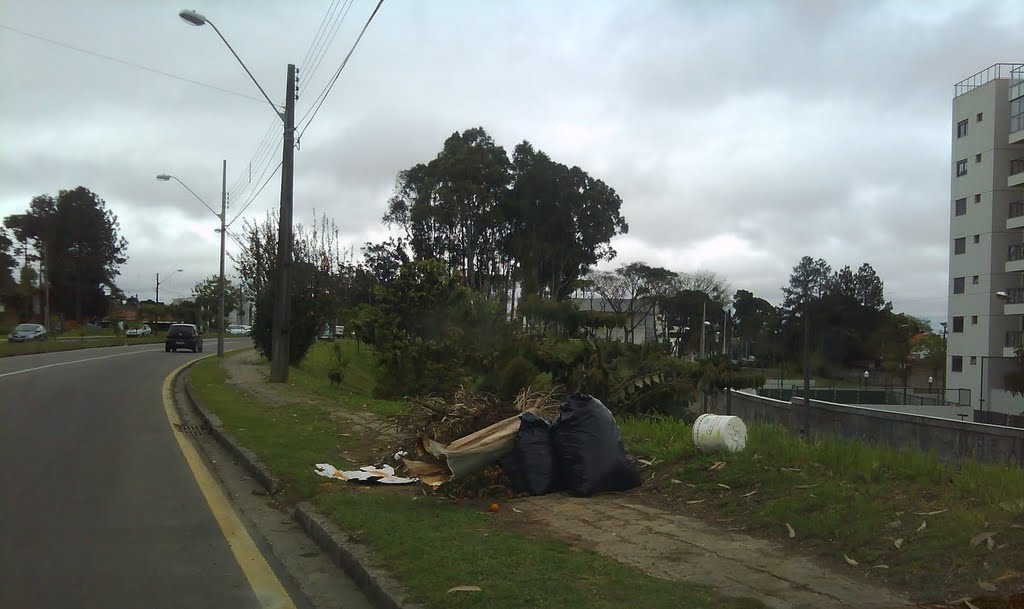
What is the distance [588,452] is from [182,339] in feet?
137

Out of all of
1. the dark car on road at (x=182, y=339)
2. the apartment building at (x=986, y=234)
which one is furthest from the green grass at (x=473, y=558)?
the apartment building at (x=986, y=234)

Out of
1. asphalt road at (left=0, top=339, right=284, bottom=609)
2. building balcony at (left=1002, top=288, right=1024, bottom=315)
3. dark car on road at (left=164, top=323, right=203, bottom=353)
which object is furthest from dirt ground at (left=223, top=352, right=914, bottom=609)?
building balcony at (left=1002, top=288, right=1024, bottom=315)

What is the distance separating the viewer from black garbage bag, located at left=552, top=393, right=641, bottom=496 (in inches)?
304

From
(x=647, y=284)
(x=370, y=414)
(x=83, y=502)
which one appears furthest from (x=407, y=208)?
(x=83, y=502)

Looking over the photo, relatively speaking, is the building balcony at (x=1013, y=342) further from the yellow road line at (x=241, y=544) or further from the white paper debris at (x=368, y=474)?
the yellow road line at (x=241, y=544)

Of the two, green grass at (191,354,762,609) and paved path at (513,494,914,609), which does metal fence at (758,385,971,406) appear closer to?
paved path at (513,494,914,609)

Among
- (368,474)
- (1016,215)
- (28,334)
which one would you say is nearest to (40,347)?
(28,334)

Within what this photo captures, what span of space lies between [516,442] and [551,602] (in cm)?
326

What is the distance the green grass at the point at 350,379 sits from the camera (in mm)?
16861

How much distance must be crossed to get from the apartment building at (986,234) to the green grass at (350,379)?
31.4 metres

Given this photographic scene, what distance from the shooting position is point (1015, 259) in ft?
148

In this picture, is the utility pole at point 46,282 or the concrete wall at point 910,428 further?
the utility pole at point 46,282

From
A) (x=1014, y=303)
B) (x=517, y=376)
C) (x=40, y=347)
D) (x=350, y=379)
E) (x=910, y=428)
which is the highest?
(x=1014, y=303)

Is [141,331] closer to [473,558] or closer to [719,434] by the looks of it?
[719,434]
